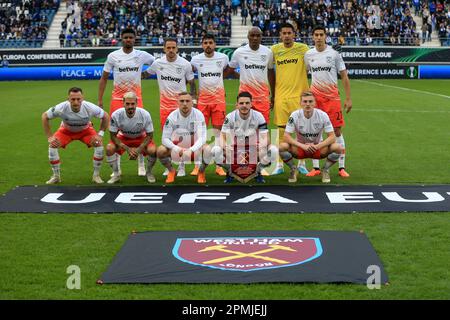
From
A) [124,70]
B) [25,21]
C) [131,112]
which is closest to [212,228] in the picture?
[131,112]

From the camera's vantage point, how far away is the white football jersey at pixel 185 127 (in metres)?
10.8

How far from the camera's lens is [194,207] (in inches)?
356

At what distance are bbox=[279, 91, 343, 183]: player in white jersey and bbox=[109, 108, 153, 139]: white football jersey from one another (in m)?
2.03

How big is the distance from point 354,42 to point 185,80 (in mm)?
27402

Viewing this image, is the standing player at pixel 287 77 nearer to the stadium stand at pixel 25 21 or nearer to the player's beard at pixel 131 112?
the player's beard at pixel 131 112

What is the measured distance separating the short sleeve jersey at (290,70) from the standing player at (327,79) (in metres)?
0.13

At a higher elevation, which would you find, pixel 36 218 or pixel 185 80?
pixel 185 80

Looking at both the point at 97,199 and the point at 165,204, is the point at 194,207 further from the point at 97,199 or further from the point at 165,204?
the point at 97,199

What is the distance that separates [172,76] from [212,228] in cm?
425

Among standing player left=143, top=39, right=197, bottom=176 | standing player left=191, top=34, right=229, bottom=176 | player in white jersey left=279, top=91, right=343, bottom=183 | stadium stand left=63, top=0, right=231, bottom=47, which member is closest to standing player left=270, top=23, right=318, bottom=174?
player in white jersey left=279, top=91, right=343, bottom=183

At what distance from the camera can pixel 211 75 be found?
11.7m

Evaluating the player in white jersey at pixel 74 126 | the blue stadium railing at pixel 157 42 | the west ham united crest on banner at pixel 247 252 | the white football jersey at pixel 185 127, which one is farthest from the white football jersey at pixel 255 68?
the blue stadium railing at pixel 157 42

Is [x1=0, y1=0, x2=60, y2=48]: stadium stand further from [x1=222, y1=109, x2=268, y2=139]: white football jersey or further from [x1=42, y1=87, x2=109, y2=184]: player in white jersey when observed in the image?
[x1=222, y1=109, x2=268, y2=139]: white football jersey
